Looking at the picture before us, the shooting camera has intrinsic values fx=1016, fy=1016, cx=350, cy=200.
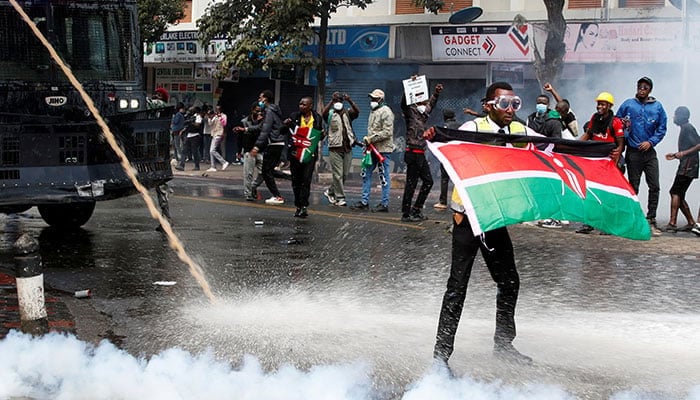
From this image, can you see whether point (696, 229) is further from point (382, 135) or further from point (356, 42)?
point (356, 42)

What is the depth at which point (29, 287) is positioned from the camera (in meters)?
6.74

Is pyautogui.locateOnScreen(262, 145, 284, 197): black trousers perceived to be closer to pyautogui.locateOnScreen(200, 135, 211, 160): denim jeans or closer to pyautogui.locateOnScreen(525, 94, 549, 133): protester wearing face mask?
pyautogui.locateOnScreen(525, 94, 549, 133): protester wearing face mask

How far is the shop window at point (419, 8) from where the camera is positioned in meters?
24.5

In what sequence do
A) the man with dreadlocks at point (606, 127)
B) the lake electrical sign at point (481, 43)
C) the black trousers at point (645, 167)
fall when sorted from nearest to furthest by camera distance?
the man with dreadlocks at point (606, 127)
the black trousers at point (645, 167)
the lake electrical sign at point (481, 43)

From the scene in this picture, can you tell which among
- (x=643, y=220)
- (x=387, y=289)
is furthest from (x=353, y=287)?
(x=643, y=220)

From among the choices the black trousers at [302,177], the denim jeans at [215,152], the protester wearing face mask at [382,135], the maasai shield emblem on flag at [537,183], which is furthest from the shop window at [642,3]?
the maasai shield emblem on flag at [537,183]

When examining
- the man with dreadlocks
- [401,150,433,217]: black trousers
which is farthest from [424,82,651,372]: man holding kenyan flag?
[401,150,433,217]: black trousers

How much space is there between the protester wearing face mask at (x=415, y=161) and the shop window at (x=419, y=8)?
435 inches

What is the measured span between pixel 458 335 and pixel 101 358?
2521mm

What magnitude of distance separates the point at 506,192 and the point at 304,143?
8347 millimetres

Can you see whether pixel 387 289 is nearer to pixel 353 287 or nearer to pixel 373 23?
pixel 353 287

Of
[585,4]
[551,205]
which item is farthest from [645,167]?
[585,4]

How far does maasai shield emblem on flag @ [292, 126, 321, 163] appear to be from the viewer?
14109mm

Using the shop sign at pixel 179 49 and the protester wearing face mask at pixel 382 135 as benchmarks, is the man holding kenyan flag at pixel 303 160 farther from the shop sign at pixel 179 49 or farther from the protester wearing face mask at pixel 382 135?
the shop sign at pixel 179 49
